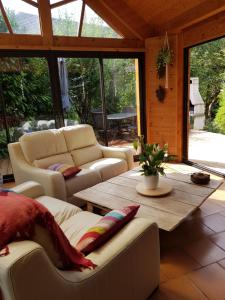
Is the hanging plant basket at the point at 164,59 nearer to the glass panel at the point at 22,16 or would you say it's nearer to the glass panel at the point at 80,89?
the glass panel at the point at 80,89

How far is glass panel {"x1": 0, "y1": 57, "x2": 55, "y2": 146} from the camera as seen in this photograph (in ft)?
13.3

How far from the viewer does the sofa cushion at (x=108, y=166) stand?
11.0ft

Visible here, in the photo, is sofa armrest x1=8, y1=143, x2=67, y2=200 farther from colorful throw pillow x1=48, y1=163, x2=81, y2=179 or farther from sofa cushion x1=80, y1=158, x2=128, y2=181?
sofa cushion x1=80, y1=158, x2=128, y2=181

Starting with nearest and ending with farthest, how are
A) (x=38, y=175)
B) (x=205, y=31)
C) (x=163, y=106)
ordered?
(x=38, y=175), (x=205, y=31), (x=163, y=106)

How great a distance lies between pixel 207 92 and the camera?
7.55m

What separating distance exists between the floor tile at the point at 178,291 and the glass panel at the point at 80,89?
10.9 feet

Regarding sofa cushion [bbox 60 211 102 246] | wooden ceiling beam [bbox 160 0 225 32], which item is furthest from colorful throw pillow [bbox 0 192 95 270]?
wooden ceiling beam [bbox 160 0 225 32]

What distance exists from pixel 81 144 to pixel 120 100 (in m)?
1.75

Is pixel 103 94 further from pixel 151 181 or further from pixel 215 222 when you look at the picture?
pixel 215 222

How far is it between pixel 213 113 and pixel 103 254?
281 inches

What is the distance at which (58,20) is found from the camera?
4195mm

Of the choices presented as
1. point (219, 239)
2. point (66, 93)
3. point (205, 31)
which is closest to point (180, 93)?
point (205, 31)

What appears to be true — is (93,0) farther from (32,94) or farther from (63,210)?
(63,210)

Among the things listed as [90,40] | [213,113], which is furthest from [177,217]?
[213,113]
